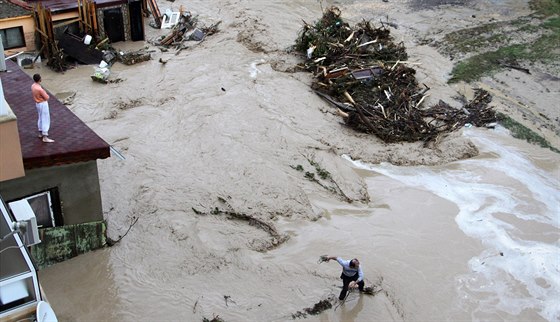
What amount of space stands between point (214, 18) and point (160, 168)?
1294 cm

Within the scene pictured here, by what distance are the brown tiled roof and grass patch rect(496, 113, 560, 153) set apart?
13.3 meters

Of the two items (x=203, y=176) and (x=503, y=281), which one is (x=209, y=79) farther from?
(x=503, y=281)

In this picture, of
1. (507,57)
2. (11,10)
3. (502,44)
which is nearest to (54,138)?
(11,10)

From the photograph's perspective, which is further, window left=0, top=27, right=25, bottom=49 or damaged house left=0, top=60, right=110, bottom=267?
window left=0, top=27, right=25, bottom=49

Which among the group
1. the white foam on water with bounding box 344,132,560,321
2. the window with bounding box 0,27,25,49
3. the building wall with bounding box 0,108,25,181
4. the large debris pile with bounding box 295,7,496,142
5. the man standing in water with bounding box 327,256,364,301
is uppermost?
the building wall with bounding box 0,108,25,181

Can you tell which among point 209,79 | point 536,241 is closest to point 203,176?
point 209,79

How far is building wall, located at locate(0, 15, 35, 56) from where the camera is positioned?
66.7 ft

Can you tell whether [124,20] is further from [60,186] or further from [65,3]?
[60,186]

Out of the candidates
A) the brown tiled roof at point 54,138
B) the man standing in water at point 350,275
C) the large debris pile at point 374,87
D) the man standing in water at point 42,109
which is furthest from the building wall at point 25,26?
the man standing in water at point 350,275

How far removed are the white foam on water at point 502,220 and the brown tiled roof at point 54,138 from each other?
7947 mm

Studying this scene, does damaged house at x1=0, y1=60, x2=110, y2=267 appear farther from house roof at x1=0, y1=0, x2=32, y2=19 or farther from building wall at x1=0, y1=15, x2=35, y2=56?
house roof at x1=0, y1=0, x2=32, y2=19

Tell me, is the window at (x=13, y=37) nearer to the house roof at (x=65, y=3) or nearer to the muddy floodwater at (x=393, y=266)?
the house roof at (x=65, y=3)

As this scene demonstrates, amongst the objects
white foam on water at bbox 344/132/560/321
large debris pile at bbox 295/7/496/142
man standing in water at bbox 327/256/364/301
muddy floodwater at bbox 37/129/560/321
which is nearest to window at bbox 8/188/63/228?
muddy floodwater at bbox 37/129/560/321

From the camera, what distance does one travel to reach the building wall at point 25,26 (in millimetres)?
20328
